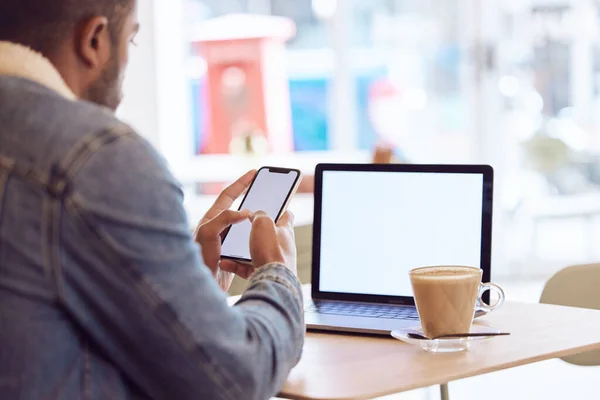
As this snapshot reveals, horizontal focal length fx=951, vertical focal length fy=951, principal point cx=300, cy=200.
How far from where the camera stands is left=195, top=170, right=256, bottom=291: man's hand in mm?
1485

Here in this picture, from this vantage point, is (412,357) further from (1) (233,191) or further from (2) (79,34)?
(2) (79,34)

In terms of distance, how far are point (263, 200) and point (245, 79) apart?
13.3 ft

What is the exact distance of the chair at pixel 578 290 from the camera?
2043 mm

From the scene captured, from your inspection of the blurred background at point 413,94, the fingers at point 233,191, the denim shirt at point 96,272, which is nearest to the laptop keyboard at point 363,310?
the fingers at point 233,191

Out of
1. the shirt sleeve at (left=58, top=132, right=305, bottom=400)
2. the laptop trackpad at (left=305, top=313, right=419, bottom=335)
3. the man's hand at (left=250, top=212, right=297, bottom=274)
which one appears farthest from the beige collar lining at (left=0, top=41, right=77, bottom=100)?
the laptop trackpad at (left=305, top=313, right=419, bottom=335)

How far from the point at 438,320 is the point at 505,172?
4.13 meters

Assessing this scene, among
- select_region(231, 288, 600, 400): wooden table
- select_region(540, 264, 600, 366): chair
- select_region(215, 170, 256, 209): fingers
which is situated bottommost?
select_region(540, 264, 600, 366): chair

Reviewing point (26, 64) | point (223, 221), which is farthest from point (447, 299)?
point (26, 64)

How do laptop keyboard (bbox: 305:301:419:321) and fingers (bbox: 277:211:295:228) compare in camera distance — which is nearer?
fingers (bbox: 277:211:295:228)

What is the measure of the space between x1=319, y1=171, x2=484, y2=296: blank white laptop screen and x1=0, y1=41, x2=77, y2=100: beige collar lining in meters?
0.82

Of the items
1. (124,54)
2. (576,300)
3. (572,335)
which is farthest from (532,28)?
(124,54)

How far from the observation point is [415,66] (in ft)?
18.0

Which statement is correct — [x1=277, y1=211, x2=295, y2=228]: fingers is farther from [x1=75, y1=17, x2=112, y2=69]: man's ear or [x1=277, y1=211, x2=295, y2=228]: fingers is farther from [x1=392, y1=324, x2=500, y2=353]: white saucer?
[x1=75, y1=17, x2=112, y2=69]: man's ear

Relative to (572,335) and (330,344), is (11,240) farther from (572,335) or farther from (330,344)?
(572,335)
